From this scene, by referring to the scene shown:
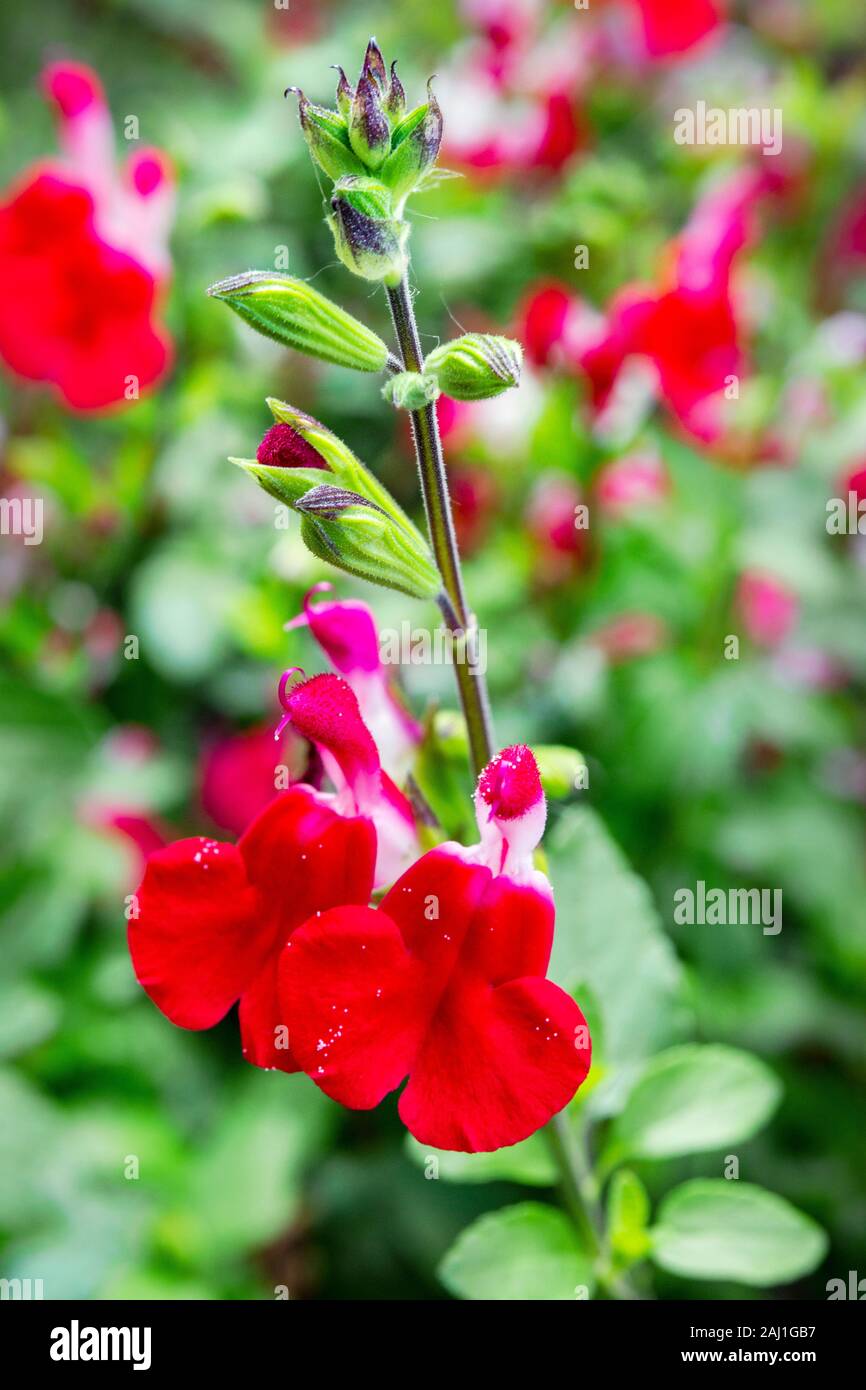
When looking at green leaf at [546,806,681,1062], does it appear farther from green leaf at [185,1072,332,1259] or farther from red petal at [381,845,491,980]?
green leaf at [185,1072,332,1259]

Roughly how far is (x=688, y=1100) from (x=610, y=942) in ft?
0.31

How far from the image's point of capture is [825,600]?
3.90ft

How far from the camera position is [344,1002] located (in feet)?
1.51

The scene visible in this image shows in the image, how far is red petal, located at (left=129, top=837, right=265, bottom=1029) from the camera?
19.9 inches

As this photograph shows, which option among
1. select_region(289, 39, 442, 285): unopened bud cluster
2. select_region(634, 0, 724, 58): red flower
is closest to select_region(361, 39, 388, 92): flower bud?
select_region(289, 39, 442, 285): unopened bud cluster

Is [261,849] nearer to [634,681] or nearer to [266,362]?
[634,681]

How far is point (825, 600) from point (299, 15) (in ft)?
4.55

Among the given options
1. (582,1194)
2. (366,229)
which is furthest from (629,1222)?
(366,229)

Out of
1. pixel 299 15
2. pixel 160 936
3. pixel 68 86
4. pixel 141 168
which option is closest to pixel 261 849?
pixel 160 936

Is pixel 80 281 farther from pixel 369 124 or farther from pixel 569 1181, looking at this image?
pixel 569 1181

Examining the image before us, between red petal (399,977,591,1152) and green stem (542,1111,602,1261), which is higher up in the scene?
red petal (399,977,591,1152)

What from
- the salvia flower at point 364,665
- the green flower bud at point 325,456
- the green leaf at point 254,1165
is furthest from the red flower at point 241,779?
the green flower bud at point 325,456

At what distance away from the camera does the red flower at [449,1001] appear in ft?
1.49

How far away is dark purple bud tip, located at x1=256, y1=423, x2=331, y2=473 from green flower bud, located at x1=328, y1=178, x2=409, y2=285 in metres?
0.07
